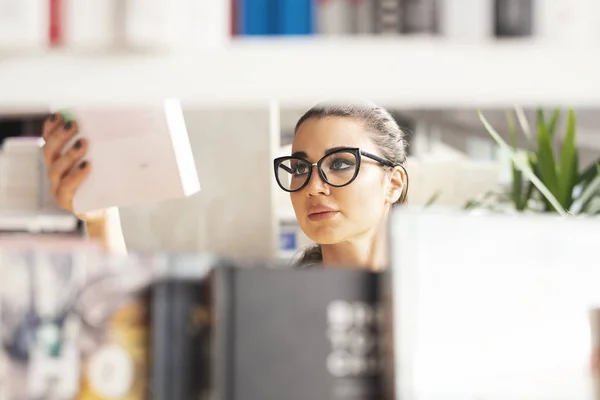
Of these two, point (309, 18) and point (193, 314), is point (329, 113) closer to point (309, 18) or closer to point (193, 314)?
point (309, 18)

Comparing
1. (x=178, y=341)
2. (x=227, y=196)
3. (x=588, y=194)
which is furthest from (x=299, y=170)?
(x=588, y=194)

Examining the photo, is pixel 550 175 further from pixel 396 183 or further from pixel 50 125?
pixel 50 125

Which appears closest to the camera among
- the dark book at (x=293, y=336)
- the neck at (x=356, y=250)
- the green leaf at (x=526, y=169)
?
the dark book at (x=293, y=336)

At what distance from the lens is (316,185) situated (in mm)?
890

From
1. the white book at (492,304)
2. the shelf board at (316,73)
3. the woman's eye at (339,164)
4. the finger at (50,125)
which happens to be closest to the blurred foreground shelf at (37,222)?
the finger at (50,125)

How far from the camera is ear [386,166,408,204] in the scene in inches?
37.0

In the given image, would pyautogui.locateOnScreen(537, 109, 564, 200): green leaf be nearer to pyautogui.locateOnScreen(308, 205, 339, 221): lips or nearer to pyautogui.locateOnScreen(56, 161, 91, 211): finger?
pyautogui.locateOnScreen(308, 205, 339, 221): lips

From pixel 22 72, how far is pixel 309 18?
310mm

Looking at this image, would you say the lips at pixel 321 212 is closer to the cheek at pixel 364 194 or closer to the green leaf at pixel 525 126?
the cheek at pixel 364 194

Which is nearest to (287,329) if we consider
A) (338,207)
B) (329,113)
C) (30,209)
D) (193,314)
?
(193,314)

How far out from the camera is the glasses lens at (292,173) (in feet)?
2.98

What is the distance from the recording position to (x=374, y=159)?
3.02ft

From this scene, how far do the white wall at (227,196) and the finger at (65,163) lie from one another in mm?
154

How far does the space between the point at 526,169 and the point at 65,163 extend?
29.1 inches
